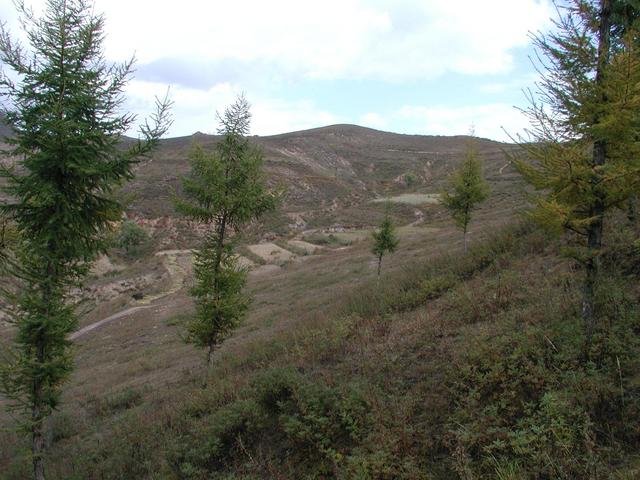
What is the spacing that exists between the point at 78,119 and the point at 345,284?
17274 millimetres

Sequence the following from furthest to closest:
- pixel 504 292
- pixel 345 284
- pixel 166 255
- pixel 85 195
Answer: pixel 166 255
pixel 345 284
pixel 504 292
pixel 85 195

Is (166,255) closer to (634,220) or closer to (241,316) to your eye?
(241,316)

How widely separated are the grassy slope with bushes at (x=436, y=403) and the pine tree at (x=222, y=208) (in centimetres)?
159

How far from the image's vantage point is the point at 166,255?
46125 millimetres

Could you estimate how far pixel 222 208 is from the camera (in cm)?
1106

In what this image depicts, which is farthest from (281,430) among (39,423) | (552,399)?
(39,423)

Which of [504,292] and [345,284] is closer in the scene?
[504,292]

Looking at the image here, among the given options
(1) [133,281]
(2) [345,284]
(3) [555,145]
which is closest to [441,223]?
(2) [345,284]

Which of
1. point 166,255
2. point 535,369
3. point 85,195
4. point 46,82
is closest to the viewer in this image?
point 535,369

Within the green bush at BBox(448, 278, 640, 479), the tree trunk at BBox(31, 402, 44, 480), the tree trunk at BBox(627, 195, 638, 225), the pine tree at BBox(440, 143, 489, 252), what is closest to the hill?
the pine tree at BBox(440, 143, 489, 252)

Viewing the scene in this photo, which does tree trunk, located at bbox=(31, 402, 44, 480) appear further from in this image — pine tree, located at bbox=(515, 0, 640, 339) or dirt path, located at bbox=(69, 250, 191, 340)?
dirt path, located at bbox=(69, 250, 191, 340)

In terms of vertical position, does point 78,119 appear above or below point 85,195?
above

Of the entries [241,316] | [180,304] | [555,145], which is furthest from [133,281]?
[555,145]

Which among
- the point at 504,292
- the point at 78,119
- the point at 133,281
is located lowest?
the point at 133,281
